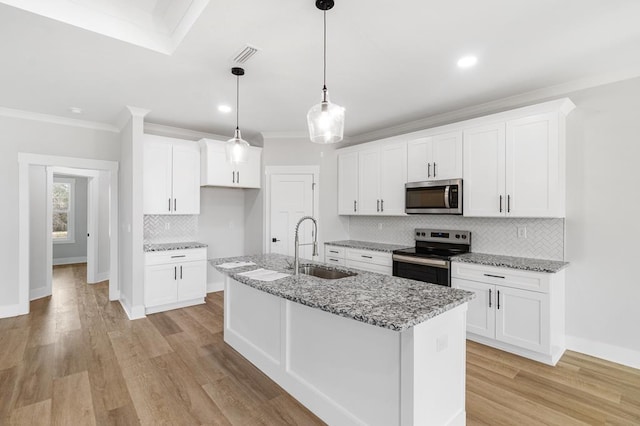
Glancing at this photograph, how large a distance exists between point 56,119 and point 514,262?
5.91 metres

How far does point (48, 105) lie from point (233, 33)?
308 cm

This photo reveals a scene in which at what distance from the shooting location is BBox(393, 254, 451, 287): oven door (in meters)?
3.42

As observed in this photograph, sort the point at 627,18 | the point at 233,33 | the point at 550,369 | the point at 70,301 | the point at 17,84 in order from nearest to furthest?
the point at 627,18, the point at 233,33, the point at 550,369, the point at 17,84, the point at 70,301

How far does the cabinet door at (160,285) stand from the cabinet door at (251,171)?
1.60 m

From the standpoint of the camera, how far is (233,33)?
2.23 m

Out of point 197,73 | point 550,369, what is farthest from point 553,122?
point 197,73

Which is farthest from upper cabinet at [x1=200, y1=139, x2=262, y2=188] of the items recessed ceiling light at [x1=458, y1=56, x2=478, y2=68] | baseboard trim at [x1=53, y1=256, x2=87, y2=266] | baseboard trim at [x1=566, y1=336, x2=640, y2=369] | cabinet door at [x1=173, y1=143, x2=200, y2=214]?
baseboard trim at [x1=53, y1=256, x2=87, y2=266]

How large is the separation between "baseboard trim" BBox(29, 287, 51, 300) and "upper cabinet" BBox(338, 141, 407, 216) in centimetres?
488

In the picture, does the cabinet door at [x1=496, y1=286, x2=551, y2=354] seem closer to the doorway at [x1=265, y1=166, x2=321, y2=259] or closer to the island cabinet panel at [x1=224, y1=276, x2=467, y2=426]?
the island cabinet panel at [x1=224, y1=276, x2=467, y2=426]

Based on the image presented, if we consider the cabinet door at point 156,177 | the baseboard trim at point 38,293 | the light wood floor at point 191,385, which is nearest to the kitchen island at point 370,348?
the light wood floor at point 191,385

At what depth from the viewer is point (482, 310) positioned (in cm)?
317

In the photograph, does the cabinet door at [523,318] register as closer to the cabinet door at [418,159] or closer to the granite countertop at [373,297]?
the granite countertop at [373,297]

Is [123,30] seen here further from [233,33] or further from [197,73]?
[233,33]

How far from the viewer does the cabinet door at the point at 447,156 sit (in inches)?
143
